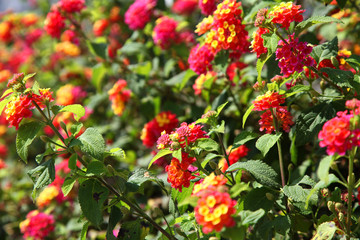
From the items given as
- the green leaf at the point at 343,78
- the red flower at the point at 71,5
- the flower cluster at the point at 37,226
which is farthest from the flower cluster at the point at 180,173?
the red flower at the point at 71,5

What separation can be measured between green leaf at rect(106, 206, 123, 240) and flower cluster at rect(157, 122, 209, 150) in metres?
0.35

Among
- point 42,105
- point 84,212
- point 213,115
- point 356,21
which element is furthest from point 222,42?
point 356,21

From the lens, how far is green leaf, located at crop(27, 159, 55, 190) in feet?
4.58

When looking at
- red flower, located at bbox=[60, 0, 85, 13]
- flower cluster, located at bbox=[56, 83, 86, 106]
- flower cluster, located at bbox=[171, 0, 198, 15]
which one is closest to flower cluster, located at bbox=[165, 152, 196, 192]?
red flower, located at bbox=[60, 0, 85, 13]

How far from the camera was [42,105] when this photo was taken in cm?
151

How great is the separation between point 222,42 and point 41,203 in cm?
156

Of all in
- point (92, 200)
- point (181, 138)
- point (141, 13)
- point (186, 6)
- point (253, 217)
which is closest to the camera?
point (253, 217)

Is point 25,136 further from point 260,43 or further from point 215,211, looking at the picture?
point 260,43

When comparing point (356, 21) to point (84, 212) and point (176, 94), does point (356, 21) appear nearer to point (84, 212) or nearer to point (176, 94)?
point (176, 94)

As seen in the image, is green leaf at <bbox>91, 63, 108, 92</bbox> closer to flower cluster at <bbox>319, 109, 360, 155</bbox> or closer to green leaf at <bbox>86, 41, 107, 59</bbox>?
green leaf at <bbox>86, 41, 107, 59</bbox>

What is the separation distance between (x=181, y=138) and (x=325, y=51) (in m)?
0.65

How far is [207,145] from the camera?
1.34 m

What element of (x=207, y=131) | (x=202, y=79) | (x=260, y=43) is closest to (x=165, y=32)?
(x=202, y=79)

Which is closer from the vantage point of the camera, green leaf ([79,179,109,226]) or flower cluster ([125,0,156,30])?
green leaf ([79,179,109,226])
